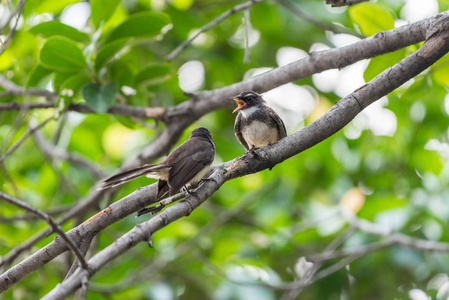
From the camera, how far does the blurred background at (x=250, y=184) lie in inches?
232

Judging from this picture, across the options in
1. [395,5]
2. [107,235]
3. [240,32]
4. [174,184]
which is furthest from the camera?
[240,32]

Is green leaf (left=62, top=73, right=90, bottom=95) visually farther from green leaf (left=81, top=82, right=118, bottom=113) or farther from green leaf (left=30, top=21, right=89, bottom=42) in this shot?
green leaf (left=30, top=21, right=89, bottom=42)

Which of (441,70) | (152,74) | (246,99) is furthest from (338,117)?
(152,74)

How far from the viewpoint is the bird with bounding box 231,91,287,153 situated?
15.7 ft

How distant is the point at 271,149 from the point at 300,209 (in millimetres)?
4083

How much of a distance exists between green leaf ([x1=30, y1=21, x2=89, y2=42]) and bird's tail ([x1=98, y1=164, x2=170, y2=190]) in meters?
1.92

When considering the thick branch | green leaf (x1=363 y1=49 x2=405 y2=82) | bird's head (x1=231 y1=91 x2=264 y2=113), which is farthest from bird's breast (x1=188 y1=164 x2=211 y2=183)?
green leaf (x1=363 y1=49 x2=405 y2=82)

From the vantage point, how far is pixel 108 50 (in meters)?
Answer: 4.38

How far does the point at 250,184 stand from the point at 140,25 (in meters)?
3.14

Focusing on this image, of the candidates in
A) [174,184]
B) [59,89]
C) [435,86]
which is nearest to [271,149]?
Result: [174,184]

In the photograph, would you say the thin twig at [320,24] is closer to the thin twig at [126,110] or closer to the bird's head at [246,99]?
the bird's head at [246,99]

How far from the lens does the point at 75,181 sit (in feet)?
22.7

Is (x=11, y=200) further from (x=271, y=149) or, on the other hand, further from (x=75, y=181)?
(x=75, y=181)

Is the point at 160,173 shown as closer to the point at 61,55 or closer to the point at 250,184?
the point at 61,55
